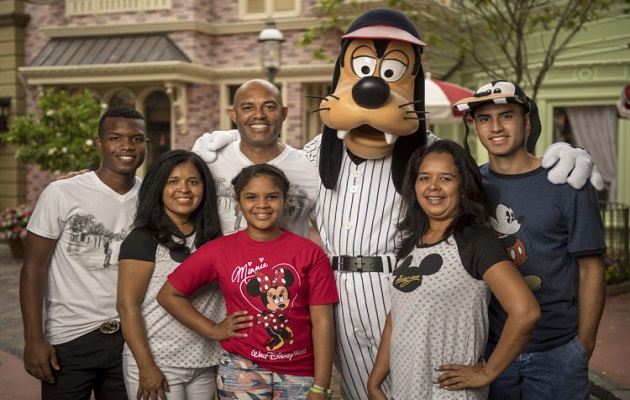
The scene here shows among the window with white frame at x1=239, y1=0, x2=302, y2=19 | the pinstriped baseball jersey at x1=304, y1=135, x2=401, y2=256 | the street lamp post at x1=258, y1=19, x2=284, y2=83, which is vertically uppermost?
the window with white frame at x1=239, y1=0, x2=302, y2=19

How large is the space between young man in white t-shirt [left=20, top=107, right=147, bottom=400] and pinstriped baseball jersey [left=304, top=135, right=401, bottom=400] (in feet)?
Answer: 3.43

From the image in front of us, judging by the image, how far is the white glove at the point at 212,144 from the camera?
3.58 m

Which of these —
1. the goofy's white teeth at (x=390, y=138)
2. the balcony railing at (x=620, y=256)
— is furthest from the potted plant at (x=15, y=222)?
the goofy's white teeth at (x=390, y=138)

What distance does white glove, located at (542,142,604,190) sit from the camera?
2936 mm

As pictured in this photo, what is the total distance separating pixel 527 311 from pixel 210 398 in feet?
5.08

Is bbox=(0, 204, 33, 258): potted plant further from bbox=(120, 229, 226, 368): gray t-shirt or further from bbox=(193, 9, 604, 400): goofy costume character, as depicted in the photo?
bbox=(193, 9, 604, 400): goofy costume character

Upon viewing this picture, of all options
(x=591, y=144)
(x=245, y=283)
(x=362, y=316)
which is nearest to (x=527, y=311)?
(x=362, y=316)

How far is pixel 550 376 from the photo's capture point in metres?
2.93

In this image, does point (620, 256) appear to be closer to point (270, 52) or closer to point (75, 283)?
point (270, 52)

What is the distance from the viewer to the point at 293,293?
296 centimetres

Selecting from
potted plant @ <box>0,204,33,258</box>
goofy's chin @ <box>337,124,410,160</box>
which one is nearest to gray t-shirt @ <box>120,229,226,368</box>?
goofy's chin @ <box>337,124,410,160</box>

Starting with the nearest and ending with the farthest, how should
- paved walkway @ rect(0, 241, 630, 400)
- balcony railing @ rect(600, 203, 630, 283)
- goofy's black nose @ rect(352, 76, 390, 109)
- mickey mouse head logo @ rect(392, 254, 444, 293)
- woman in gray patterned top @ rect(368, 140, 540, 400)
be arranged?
woman in gray patterned top @ rect(368, 140, 540, 400) < mickey mouse head logo @ rect(392, 254, 444, 293) < goofy's black nose @ rect(352, 76, 390, 109) < paved walkway @ rect(0, 241, 630, 400) < balcony railing @ rect(600, 203, 630, 283)

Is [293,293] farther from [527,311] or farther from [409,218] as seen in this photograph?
[527,311]

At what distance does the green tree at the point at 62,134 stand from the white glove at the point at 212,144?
27.1ft
